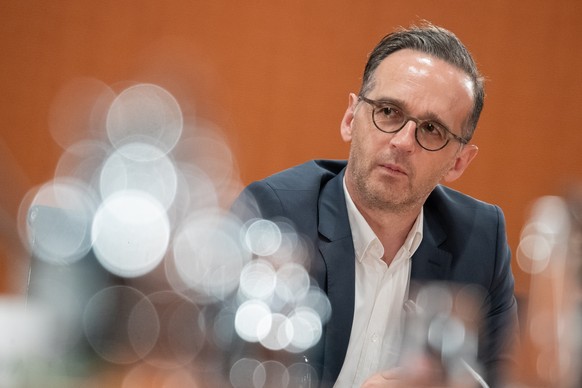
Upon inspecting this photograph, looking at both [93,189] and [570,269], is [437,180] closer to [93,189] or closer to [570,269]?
[570,269]

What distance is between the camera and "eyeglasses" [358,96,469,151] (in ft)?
5.15

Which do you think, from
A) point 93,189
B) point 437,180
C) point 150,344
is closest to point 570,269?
point 150,344

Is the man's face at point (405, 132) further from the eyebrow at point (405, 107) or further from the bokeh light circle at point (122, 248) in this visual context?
the bokeh light circle at point (122, 248)

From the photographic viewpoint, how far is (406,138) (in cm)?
155

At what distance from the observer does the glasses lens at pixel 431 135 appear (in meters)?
1.59

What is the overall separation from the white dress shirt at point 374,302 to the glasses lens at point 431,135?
204 mm

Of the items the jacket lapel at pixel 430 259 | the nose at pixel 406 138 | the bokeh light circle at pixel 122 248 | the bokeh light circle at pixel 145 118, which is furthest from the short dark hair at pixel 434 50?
the bokeh light circle at pixel 145 118

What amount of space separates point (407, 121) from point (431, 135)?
79 millimetres

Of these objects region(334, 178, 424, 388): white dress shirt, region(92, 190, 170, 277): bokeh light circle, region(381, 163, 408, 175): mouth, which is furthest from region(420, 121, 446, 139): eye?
region(92, 190, 170, 277): bokeh light circle

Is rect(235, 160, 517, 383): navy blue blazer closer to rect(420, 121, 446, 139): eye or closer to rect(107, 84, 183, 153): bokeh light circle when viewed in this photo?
rect(420, 121, 446, 139): eye

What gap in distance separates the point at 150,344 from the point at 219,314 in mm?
505

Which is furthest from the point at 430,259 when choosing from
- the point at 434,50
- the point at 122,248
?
the point at 122,248

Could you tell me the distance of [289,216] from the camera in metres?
1.58

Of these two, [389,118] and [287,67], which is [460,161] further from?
[287,67]
